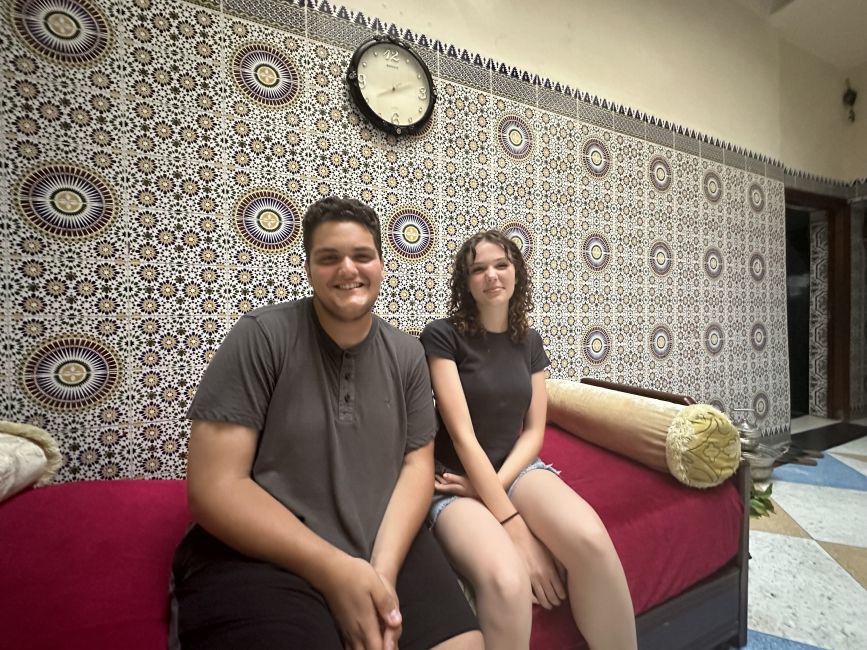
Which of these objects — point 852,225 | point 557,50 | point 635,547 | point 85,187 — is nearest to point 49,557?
point 85,187

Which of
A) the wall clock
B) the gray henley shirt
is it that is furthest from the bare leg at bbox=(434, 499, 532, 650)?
the wall clock

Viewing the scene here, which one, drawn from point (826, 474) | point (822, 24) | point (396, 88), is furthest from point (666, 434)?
point (822, 24)

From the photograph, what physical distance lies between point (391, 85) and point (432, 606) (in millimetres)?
1832

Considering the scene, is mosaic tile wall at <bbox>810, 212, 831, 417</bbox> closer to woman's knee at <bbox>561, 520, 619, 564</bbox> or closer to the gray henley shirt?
woman's knee at <bbox>561, 520, 619, 564</bbox>

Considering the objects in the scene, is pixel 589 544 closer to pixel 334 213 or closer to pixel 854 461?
pixel 334 213

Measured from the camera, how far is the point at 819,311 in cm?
373

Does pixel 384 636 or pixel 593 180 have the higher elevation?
pixel 593 180

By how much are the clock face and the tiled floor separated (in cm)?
233

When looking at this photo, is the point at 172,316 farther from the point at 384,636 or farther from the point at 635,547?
the point at 635,547

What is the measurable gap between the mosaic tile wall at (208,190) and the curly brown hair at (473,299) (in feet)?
1.58

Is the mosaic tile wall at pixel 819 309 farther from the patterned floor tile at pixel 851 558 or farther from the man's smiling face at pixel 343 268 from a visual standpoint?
the man's smiling face at pixel 343 268

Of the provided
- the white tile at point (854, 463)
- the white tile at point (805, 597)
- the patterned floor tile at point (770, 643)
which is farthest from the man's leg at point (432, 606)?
the white tile at point (854, 463)

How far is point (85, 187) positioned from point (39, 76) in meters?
0.34

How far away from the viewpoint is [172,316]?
1.37 meters
